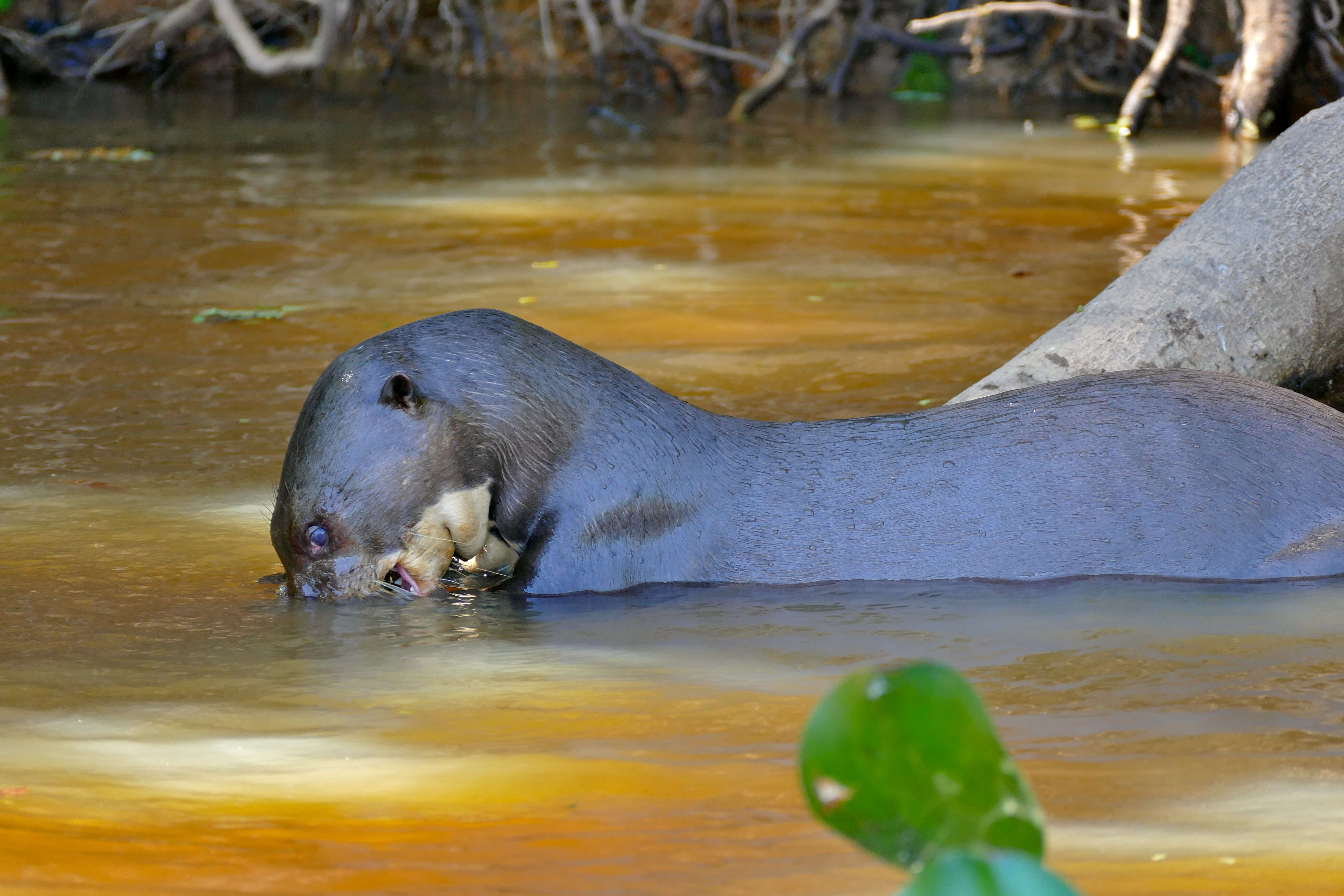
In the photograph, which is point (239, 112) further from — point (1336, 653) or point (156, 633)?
point (1336, 653)

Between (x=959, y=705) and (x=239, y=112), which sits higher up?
(x=959, y=705)

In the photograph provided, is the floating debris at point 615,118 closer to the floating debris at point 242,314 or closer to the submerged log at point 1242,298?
the floating debris at point 242,314

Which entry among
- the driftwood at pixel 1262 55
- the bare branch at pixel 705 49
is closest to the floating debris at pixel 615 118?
the bare branch at pixel 705 49

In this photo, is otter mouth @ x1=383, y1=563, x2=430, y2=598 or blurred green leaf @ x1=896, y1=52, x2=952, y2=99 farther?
blurred green leaf @ x1=896, y1=52, x2=952, y2=99

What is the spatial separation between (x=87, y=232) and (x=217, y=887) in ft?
20.9

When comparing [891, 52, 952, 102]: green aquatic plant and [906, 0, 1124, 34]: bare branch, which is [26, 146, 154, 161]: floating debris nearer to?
[906, 0, 1124, 34]: bare branch

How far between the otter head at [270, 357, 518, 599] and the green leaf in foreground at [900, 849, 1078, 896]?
8.85 feet

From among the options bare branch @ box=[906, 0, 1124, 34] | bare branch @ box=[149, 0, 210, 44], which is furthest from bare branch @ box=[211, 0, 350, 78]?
bare branch @ box=[906, 0, 1124, 34]

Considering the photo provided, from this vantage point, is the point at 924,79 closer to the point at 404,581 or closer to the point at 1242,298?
the point at 1242,298

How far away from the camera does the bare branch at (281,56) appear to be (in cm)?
1174

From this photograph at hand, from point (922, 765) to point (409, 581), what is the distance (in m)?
2.76

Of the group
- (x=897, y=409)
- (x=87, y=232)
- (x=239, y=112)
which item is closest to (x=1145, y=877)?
(x=897, y=409)

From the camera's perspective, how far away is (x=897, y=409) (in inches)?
183

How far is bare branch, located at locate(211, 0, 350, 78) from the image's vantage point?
38.5 feet
